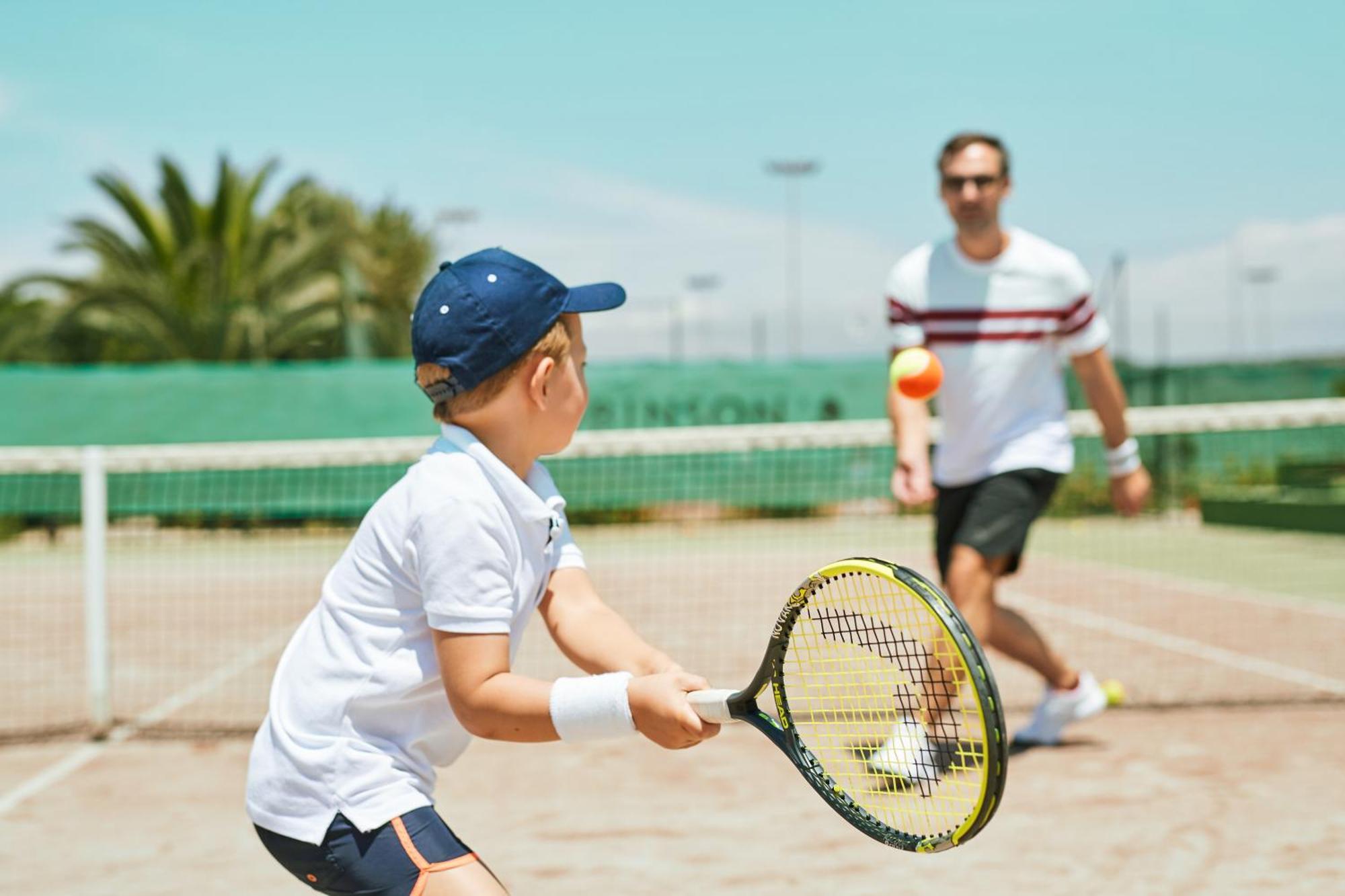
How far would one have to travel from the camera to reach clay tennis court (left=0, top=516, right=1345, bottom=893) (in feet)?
12.2

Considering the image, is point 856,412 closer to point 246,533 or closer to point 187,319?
point 246,533

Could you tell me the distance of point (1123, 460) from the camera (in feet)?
16.0

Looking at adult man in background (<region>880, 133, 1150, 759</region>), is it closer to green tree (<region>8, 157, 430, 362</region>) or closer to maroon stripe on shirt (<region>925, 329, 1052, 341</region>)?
maroon stripe on shirt (<region>925, 329, 1052, 341</region>)

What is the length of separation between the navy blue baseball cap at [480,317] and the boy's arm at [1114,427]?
3.11 metres

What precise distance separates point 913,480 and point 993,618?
2.26 ft

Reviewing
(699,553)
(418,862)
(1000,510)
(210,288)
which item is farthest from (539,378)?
(210,288)

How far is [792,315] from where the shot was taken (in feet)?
86.3

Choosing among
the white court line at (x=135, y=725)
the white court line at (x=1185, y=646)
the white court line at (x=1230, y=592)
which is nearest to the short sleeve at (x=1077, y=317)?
the white court line at (x=1185, y=646)

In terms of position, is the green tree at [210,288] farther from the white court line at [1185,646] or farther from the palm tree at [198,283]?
the white court line at [1185,646]

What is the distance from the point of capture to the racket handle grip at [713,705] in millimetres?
1879

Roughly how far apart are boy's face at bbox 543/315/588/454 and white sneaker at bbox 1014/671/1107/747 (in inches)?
129

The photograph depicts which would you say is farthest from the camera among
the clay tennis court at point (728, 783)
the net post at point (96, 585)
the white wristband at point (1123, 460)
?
the net post at point (96, 585)

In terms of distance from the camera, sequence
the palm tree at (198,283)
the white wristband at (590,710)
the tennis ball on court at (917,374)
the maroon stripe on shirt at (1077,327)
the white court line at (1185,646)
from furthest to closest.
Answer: the palm tree at (198,283) < the white court line at (1185,646) < the maroon stripe on shirt at (1077,327) < the tennis ball on court at (917,374) < the white wristband at (590,710)

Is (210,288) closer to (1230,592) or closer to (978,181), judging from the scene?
(1230,592)
